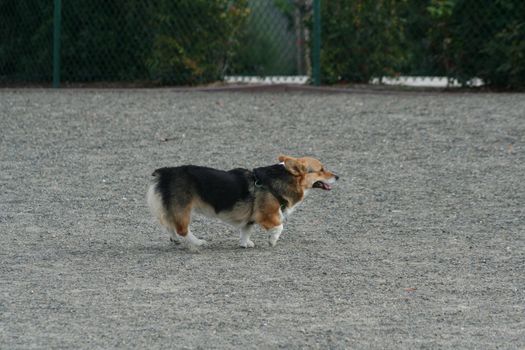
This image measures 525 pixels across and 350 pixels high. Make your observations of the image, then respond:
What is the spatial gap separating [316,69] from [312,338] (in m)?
10.4

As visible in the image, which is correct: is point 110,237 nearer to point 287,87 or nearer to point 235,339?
point 235,339

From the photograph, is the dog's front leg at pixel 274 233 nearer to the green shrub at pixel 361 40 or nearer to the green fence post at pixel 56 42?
the green shrub at pixel 361 40

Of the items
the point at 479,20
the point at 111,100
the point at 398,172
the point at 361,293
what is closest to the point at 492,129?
the point at 398,172

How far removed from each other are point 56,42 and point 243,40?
253 cm

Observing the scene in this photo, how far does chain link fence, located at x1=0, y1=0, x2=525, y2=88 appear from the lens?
15.2 m

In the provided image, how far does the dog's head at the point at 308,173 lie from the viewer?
8.12 m

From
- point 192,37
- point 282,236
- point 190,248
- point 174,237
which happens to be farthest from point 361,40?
point 190,248

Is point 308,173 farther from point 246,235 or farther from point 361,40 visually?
point 361,40

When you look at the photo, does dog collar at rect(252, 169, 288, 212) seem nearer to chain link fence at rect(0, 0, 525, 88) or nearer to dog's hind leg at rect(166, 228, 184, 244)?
dog's hind leg at rect(166, 228, 184, 244)

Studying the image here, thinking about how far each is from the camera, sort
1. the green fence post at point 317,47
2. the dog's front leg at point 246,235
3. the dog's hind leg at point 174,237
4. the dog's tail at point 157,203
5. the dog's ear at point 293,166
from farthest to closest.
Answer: the green fence post at point 317,47
the dog's ear at point 293,166
the dog's front leg at point 246,235
the dog's hind leg at point 174,237
the dog's tail at point 157,203

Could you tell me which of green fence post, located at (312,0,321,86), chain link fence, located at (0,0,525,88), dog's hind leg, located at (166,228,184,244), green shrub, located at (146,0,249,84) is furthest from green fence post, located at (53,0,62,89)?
dog's hind leg, located at (166,228,184,244)

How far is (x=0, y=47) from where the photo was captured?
16.7 meters

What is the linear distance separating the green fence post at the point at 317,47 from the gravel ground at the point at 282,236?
78 cm

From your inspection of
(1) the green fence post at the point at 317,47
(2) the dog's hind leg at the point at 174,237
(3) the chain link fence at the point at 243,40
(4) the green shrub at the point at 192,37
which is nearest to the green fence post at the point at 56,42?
(3) the chain link fence at the point at 243,40
